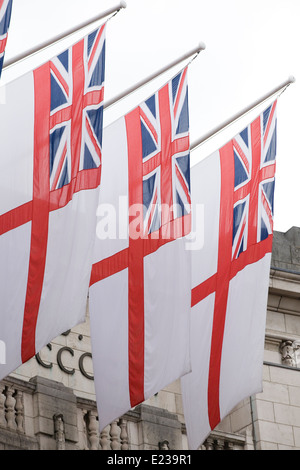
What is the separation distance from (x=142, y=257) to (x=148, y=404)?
11.1 ft

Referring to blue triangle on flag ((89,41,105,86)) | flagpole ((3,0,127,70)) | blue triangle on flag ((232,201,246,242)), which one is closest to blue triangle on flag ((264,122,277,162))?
blue triangle on flag ((232,201,246,242))

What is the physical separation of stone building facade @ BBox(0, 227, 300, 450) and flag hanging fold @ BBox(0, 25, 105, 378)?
2419 mm

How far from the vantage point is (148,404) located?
2303 cm

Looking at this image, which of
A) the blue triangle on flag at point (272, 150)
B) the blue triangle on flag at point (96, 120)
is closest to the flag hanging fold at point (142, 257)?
the blue triangle on flag at point (96, 120)

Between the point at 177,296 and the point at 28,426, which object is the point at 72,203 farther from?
the point at 28,426

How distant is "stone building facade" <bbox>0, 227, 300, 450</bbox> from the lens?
21141mm

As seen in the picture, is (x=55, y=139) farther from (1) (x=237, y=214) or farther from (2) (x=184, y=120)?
(1) (x=237, y=214)

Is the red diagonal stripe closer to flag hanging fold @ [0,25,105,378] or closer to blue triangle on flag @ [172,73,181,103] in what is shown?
flag hanging fold @ [0,25,105,378]

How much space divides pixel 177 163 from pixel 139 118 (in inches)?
36.6

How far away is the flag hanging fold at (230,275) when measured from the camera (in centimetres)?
2119

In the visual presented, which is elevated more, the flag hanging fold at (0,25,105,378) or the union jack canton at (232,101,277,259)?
the union jack canton at (232,101,277,259)

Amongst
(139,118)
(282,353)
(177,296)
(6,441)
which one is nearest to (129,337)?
(177,296)

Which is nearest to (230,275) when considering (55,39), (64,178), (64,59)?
(64,178)

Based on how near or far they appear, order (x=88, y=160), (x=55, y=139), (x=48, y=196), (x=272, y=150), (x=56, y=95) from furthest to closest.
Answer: (x=272, y=150), (x=56, y=95), (x=88, y=160), (x=55, y=139), (x=48, y=196)
